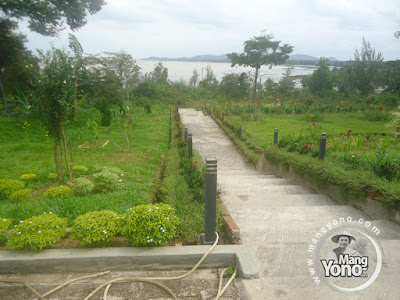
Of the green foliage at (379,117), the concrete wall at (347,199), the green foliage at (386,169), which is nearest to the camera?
the concrete wall at (347,199)

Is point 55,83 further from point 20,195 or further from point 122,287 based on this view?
point 122,287

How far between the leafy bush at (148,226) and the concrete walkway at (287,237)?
0.82 meters

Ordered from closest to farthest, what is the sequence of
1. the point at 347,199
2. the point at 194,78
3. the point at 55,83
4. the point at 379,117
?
the point at 347,199
the point at 55,83
the point at 379,117
the point at 194,78

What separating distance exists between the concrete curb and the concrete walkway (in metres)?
0.24

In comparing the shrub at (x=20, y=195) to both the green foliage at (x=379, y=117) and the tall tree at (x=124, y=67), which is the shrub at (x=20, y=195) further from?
the tall tree at (x=124, y=67)

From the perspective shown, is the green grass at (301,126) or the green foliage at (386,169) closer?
the green foliage at (386,169)

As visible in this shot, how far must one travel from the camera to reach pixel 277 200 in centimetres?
414

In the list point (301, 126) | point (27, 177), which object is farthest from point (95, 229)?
point (301, 126)

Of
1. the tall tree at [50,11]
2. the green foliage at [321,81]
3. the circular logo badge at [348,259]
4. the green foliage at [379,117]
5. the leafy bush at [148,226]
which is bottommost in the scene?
the circular logo badge at [348,259]

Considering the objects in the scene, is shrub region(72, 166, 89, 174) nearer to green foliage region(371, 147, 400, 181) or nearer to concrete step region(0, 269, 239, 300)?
concrete step region(0, 269, 239, 300)

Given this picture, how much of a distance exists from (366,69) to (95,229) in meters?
24.0

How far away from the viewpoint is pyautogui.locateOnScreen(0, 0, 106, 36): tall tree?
1205 cm

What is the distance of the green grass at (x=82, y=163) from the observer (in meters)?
3.80

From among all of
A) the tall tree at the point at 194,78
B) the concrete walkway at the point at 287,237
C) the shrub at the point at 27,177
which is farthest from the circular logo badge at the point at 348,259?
the tall tree at the point at 194,78
